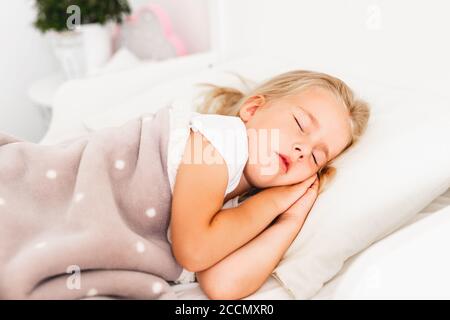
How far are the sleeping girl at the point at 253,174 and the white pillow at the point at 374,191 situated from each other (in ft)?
0.10

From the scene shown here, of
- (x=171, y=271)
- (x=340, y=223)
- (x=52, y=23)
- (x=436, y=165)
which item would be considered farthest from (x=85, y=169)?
(x=52, y=23)

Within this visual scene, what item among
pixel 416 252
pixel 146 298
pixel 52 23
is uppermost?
pixel 52 23

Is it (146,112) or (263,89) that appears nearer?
(263,89)

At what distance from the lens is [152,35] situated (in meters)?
1.72

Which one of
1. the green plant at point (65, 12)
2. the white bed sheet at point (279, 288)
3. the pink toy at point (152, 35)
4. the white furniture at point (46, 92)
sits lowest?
the white bed sheet at point (279, 288)

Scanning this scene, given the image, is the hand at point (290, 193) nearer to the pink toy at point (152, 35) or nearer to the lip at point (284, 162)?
the lip at point (284, 162)

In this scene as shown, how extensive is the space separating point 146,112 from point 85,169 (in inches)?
15.8

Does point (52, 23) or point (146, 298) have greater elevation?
point (52, 23)

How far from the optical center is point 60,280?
25.6 inches

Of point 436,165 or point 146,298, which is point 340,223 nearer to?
point 436,165

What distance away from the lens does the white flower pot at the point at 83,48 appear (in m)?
1.61

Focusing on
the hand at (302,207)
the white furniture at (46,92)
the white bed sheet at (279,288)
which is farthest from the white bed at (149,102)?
the white furniture at (46,92)

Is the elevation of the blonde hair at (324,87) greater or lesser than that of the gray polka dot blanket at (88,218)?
greater

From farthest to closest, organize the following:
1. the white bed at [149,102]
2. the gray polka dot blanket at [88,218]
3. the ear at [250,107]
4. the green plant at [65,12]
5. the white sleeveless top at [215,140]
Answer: the green plant at [65,12]
the ear at [250,107]
the white sleeveless top at [215,140]
the gray polka dot blanket at [88,218]
the white bed at [149,102]
